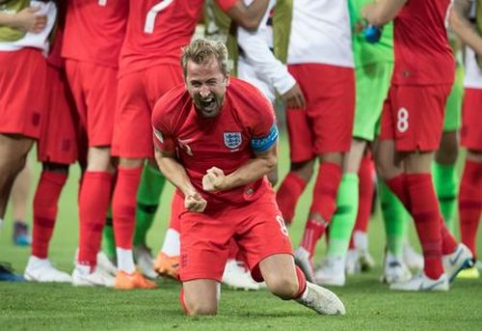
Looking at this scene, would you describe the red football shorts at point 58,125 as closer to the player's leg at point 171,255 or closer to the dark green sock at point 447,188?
the player's leg at point 171,255

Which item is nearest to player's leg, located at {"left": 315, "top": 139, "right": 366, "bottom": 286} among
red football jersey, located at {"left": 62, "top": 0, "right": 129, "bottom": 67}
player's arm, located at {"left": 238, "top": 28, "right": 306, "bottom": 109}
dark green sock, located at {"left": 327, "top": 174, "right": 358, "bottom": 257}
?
dark green sock, located at {"left": 327, "top": 174, "right": 358, "bottom": 257}

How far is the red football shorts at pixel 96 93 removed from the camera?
7.36 meters

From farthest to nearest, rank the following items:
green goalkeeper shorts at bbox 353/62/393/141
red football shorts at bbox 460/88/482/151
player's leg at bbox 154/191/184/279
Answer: red football shorts at bbox 460/88/482/151 → green goalkeeper shorts at bbox 353/62/393/141 → player's leg at bbox 154/191/184/279

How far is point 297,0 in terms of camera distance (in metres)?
7.96

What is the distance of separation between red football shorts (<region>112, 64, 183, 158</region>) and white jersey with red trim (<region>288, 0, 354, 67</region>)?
39.6 inches

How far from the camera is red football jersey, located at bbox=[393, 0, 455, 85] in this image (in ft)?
24.6

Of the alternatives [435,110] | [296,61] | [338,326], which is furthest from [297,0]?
[338,326]

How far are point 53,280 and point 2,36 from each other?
5.16 ft

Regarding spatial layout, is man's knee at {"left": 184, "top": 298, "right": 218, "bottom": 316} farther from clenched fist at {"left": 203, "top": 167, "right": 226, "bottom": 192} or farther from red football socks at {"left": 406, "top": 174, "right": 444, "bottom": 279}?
red football socks at {"left": 406, "top": 174, "right": 444, "bottom": 279}

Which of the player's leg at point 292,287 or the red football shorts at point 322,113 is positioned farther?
the red football shorts at point 322,113

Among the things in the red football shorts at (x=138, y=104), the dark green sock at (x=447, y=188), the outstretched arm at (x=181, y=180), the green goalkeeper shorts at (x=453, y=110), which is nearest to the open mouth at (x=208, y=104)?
the outstretched arm at (x=181, y=180)

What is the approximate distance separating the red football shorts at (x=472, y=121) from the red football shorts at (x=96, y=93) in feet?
8.62

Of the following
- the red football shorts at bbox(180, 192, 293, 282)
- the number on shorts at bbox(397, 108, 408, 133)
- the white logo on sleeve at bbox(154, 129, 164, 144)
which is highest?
the white logo on sleeve at bbox(154, 129, 164, 144)

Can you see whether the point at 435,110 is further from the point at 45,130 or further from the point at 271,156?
the point at 45,130
